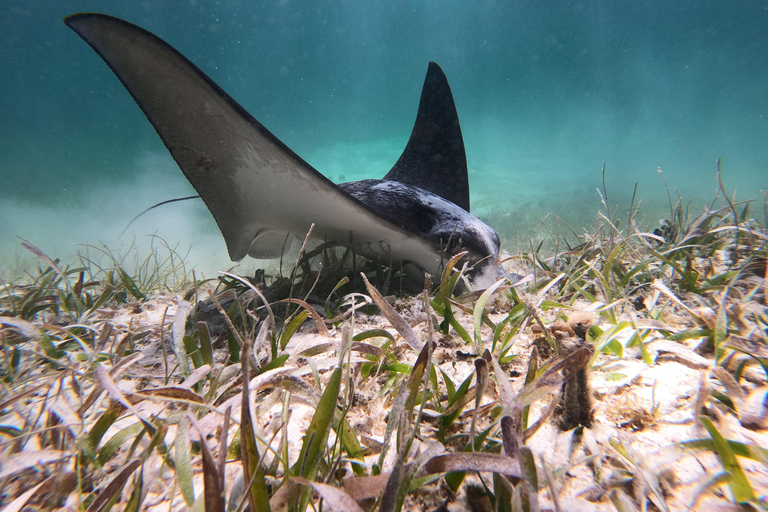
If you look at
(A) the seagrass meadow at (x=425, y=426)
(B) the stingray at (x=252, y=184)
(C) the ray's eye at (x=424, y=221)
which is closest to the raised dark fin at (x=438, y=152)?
(B) the stingray at (x=252, y=184)

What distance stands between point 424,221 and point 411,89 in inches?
2210

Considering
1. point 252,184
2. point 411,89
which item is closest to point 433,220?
point 252,184

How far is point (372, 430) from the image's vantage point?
744 millimetres

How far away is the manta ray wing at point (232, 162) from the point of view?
3.69 feet

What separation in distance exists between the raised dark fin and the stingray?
153cm

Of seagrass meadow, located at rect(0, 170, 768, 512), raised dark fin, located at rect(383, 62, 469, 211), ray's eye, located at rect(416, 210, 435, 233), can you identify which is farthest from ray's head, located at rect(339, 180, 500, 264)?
raised dark fin, located at rect(383, 62, 469, 211)

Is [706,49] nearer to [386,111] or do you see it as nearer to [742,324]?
[386,111]

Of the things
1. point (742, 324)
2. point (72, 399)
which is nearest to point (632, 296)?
point (742, 324)

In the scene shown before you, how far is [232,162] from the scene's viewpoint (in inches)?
55.2

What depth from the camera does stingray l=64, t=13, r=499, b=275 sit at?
114 centimetres

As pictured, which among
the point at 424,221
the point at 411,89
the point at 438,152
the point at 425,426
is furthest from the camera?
the point at 411,89

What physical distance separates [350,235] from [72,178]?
141 ft

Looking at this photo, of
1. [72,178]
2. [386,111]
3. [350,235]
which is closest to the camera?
[350,235]

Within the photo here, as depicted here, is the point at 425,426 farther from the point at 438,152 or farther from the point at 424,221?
the point at 438,152
